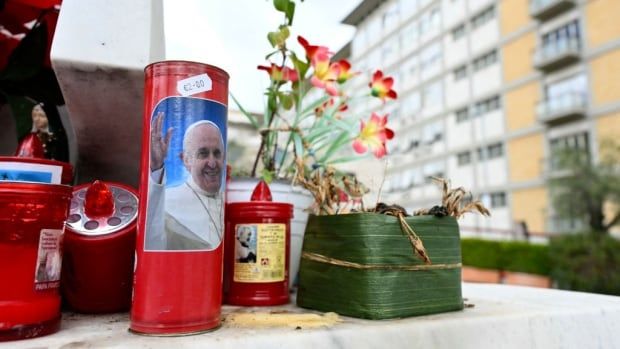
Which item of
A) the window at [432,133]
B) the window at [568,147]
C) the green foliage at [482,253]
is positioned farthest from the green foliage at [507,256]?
the window at [432,133]

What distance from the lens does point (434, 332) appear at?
1.51ft

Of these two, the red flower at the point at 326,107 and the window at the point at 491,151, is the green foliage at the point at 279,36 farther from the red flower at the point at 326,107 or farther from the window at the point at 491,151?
the window at the point at 491,151

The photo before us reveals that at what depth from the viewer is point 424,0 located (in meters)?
11.8

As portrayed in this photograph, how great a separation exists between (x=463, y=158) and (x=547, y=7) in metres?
3.79

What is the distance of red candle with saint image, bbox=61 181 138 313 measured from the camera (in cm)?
50

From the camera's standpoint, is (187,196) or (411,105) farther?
(411,105)

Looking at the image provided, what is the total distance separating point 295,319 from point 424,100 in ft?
40.4

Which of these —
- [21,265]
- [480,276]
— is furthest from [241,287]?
[480,276]

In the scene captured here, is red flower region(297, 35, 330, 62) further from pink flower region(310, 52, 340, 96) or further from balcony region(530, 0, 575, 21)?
balcony region(530, 0, 575, 21)

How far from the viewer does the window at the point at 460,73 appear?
1104cm

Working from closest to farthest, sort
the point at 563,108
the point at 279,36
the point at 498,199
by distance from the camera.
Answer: the point at 279,36 → the point at 563,108 → the point at 498,199

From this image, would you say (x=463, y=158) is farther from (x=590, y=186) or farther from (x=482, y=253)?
(x=482, y=253)

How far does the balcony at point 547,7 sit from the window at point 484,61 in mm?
1314

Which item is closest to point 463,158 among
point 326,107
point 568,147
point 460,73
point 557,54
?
point 460,73
